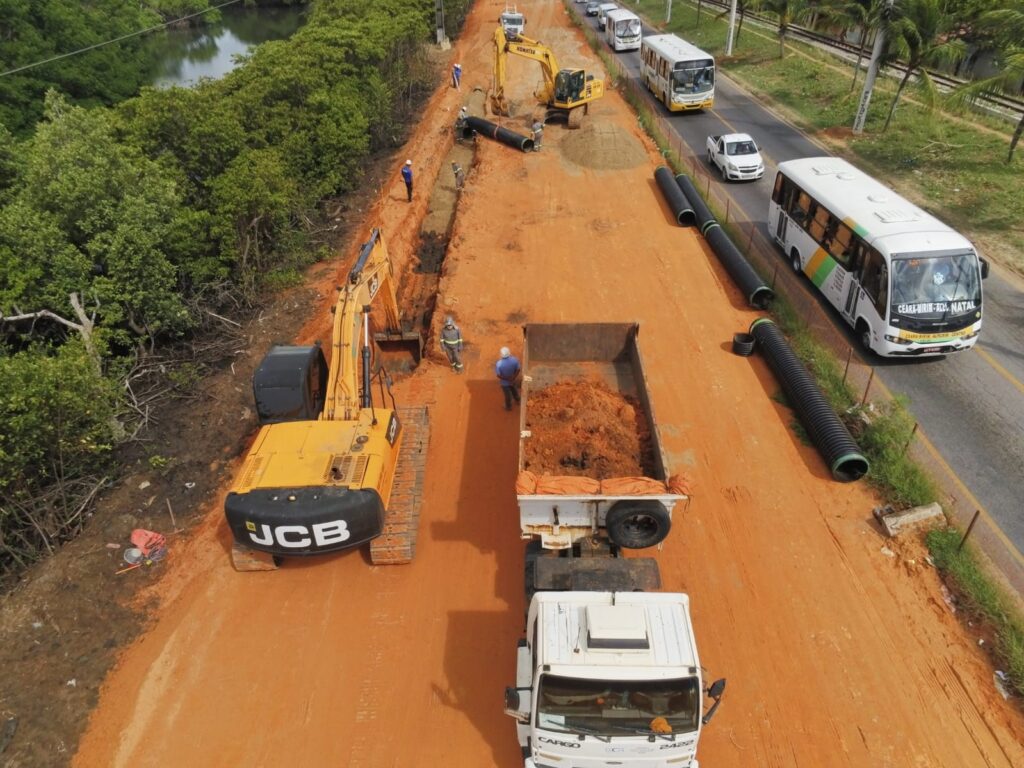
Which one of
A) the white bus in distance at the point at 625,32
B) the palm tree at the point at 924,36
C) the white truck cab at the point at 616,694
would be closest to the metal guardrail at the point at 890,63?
the palm tree at the point at 924,36

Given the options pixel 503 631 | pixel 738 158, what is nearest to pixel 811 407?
pixel 503 631

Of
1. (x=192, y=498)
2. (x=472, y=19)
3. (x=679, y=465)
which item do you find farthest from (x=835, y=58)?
(x=192, y=498)

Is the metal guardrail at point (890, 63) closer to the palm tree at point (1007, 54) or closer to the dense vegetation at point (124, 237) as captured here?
the palm tree at point (1007, 54)

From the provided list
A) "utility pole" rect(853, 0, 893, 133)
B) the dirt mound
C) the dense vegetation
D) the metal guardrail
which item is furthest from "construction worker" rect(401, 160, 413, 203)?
the metal guardrail

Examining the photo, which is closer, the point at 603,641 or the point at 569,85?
the point at 603,641

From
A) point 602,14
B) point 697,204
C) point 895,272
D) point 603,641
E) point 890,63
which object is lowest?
point 697,204

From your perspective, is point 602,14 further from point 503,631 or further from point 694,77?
point 503,631
